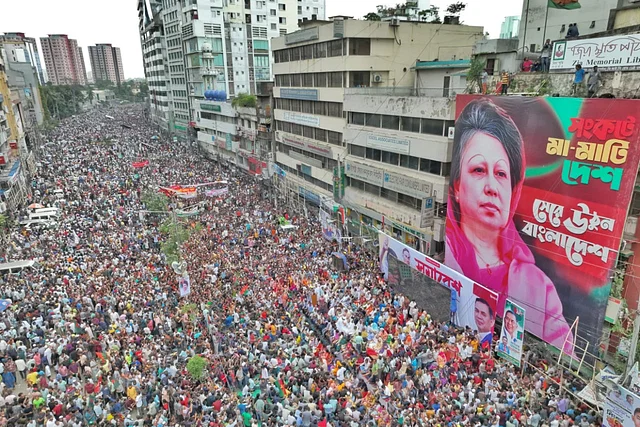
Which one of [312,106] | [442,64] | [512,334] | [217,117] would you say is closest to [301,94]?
[312,106]

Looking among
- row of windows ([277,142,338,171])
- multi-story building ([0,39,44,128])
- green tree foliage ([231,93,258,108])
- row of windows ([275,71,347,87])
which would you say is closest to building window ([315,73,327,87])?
row of windows ([275,71,347,87])

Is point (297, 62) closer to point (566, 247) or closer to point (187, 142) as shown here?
point (566, 247)

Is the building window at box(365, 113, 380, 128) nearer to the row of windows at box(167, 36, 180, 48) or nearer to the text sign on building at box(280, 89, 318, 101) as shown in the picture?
the text sign on building at box(280, 89, 318, 101)

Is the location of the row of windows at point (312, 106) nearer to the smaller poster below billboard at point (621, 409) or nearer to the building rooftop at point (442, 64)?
the building rooftop at point (442, 64)

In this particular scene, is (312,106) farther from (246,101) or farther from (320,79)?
(246,101)

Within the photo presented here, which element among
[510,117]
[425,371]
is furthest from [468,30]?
[425,371]
